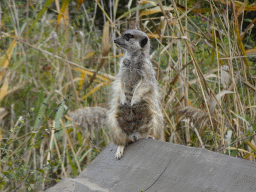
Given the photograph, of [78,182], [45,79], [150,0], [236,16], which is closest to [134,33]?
[150,0]

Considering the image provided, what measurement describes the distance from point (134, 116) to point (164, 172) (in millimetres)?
738

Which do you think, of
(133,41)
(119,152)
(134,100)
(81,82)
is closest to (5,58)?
(81,82)

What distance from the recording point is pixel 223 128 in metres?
2.39

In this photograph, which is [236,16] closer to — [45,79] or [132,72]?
[132,72]

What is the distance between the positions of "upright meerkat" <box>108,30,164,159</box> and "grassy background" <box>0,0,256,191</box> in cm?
18

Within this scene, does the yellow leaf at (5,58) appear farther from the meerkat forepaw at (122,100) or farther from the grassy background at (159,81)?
the meerkat forepaw at (122,100)

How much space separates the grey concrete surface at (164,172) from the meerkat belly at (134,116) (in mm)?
265

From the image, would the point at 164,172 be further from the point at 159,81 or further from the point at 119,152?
the point at 159,81

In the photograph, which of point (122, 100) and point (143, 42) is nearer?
point (122, 100)

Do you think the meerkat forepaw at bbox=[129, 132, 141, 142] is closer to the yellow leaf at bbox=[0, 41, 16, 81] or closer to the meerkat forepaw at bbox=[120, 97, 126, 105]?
the meerkat forepaw at bbox=[120, 97, 126, 105]

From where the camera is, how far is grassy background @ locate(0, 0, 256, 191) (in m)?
2.12

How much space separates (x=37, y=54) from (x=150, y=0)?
5.13ft

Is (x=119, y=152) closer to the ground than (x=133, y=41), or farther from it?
closer to the ground

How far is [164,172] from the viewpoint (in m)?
1.47
